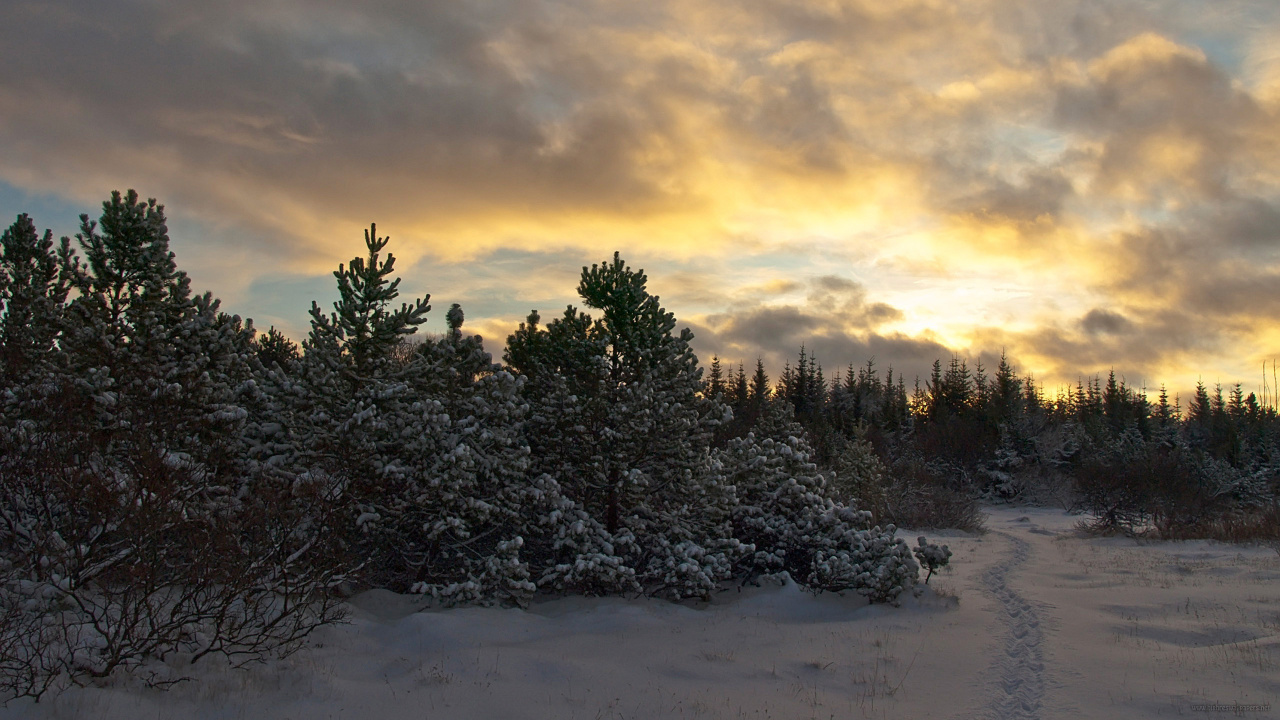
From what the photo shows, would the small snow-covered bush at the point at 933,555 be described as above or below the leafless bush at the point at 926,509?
above

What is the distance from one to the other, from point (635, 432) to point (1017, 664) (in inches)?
314

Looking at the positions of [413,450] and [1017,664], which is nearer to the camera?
[1017,664]

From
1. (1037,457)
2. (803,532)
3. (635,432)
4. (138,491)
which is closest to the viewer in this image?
(138,491)

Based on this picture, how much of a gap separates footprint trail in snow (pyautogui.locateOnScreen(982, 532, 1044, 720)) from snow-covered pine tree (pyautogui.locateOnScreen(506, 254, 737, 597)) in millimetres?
5559

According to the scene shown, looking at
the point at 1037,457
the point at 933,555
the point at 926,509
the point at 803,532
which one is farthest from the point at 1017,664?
the point at 1037,457

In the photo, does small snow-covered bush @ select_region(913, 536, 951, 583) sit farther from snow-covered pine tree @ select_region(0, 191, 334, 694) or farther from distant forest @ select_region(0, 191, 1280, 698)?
snow-covered pine tree @ select_region(0, 191, 334, 694)

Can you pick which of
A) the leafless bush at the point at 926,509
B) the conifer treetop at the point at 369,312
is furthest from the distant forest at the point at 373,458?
the leafless bush at the point at 926,509

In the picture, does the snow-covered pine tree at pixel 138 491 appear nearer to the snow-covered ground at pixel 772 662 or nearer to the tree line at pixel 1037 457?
the snow-covered ground at pixel 772 662

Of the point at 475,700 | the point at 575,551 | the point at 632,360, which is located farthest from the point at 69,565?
the point at 632,360

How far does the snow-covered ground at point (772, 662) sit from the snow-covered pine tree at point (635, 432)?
1.34m

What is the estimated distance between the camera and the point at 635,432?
15.5 meters

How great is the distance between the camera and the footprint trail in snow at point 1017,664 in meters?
9.50

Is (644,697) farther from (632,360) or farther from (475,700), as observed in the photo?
(632,360)

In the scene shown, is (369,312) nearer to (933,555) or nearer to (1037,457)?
(933,555)
